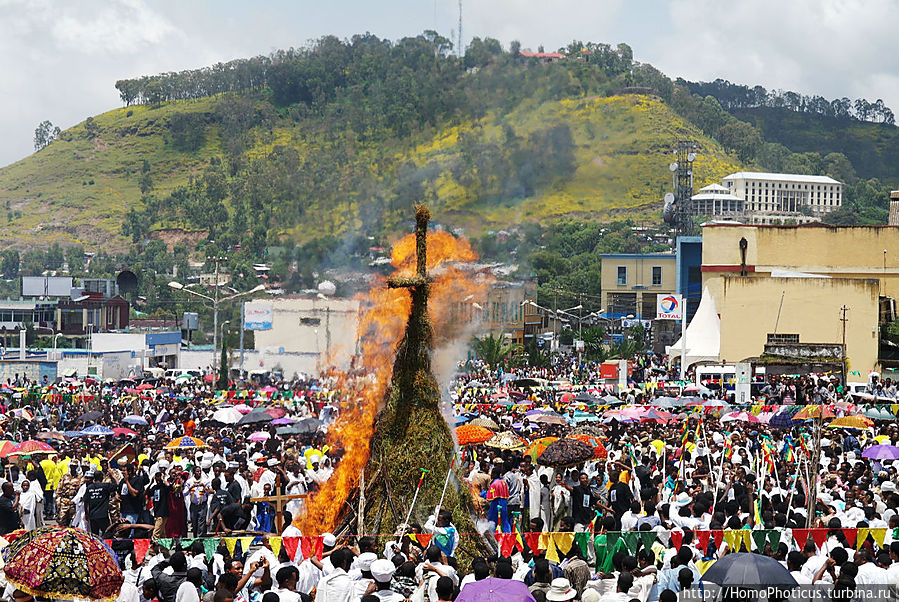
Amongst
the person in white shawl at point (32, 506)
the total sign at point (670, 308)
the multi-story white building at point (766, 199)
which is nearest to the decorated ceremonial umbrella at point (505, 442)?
the person in white shawl at point (32, 506)

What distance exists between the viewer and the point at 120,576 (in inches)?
370

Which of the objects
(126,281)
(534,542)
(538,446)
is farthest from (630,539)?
(126,281)

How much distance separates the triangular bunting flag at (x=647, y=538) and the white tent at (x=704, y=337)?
4009 centimetres

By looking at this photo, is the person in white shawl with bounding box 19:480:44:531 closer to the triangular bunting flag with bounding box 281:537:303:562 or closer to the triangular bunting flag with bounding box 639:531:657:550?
the triangular bunting flag with bounding box 281:537:303:562

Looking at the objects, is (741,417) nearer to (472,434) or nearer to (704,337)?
(472,434)

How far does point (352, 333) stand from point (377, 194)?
8301 mm

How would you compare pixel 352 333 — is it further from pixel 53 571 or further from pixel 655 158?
pixel 655 158

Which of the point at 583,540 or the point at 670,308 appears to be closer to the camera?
the point at 583,540

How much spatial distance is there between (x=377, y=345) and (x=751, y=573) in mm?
6640

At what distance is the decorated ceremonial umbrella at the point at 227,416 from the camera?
3041 centimetres

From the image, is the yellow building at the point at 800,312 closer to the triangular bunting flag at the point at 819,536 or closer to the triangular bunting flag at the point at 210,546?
the triangular bunting flag at the point at 819,536

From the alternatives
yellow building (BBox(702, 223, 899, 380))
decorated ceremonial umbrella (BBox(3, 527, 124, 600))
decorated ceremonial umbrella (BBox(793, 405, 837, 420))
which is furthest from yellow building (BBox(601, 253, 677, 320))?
decorated ceremonial umbrella (BBox(3, 527, 124, 600))

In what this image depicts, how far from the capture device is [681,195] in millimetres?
100562

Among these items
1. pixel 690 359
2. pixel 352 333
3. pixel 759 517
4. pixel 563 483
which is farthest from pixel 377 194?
pixel 690 359
